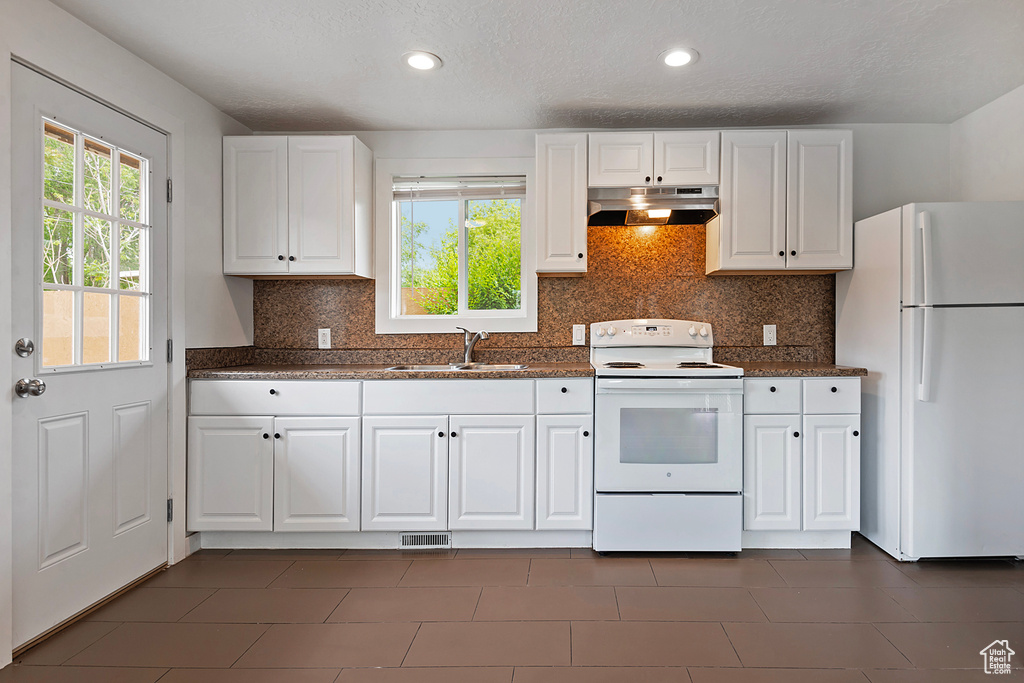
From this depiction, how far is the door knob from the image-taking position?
1941mm

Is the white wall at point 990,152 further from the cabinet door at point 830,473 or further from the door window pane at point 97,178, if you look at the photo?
the door window pane at point 97,178

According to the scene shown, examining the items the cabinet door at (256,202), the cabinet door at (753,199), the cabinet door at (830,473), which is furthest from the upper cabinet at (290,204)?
the cabinet door at (830,473)

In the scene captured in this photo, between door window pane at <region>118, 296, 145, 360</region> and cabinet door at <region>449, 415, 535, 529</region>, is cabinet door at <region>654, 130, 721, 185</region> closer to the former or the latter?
cabinet door at <region>449, 415, 535, 529</region>

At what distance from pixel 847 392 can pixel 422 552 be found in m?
2.21

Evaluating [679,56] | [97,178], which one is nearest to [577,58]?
[679,56]

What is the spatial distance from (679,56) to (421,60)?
1101mm

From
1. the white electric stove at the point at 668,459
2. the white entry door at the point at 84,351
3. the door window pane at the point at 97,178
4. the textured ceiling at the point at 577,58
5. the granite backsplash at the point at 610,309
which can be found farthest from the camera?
the granite backsplash at the point at 610,309

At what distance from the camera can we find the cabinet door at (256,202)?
3.08 meters

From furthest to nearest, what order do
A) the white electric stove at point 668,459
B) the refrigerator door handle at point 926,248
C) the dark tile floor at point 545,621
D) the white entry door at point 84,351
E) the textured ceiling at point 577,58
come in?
the white electric stove at point 668,459 < the refrigerator door handle at point 926,248 < the textured ceiling at point 577,58 < the white entry door at point 84,351 < the dark tile floor at point 545,621

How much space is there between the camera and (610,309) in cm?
341

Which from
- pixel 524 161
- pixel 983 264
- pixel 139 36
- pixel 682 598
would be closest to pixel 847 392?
pixel 983 264

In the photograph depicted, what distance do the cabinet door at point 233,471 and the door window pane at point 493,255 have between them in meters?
1.40

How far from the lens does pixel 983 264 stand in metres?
2.56

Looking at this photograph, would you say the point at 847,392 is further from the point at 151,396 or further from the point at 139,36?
the point at 139,36
